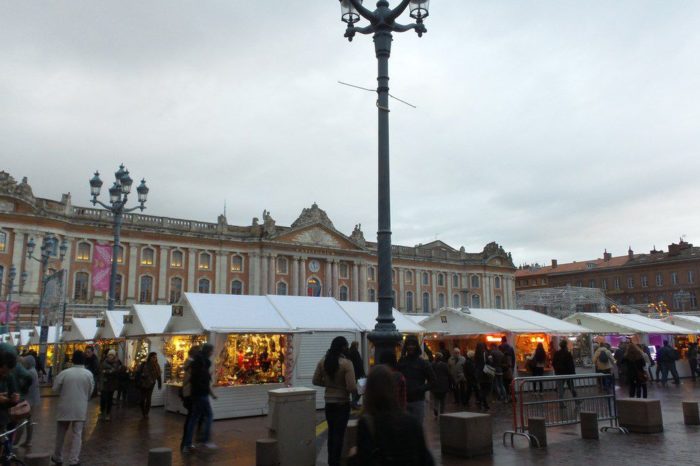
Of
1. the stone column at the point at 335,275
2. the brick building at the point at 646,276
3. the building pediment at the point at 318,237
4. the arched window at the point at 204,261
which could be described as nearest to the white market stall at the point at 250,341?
the arched window at the point at 204,261

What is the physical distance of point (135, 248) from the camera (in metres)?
54.8

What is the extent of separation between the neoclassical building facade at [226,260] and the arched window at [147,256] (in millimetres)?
90

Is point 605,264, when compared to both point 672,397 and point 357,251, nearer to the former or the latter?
point 357,251

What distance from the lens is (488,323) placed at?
21031 mm

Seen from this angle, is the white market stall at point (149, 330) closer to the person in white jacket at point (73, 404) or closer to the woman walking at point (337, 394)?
the person in white jacket at point (73, 404)

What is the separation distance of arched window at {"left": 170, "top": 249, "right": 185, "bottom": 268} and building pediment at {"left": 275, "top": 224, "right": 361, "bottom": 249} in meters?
10.1

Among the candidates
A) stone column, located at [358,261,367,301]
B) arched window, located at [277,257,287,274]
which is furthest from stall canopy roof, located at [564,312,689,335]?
stone column, located at [358,261,367,301]

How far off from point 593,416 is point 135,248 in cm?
5089

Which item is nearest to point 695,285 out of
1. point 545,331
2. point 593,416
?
point 545,331

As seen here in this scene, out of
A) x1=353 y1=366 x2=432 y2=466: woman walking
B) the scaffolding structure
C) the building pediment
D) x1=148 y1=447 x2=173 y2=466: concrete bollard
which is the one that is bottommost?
x1=148 y1=447 x2=173 y2=466: concrete bollard

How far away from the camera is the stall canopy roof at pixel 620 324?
995 inches

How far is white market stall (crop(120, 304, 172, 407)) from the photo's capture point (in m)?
16.8

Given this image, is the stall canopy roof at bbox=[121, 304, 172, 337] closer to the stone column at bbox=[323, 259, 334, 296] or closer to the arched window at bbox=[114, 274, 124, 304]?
the arched window at bbox=[114, 274, 124, 304]

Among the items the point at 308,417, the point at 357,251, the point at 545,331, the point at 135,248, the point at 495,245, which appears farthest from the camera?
the point at 495,245
